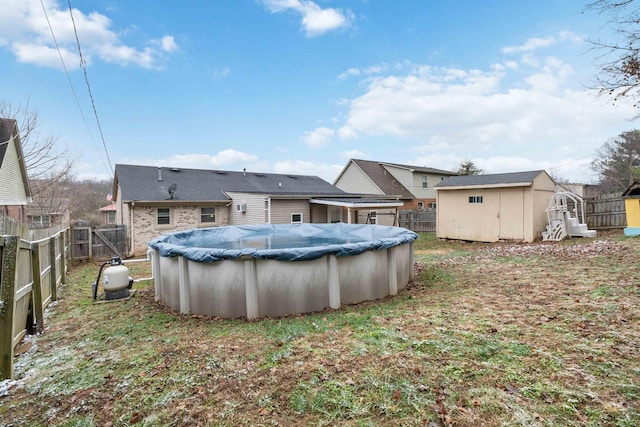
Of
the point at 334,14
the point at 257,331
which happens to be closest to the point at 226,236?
the point at 257,331

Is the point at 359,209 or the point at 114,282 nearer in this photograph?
A: the point at 114,282

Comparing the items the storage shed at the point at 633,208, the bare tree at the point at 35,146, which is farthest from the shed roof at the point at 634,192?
the bare tree at the point at 35,146

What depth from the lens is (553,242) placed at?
11.1 m

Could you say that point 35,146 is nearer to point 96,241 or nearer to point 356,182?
point 96,241

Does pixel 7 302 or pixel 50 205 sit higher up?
pixel 50 205

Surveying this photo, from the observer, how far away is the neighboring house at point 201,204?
13297mm

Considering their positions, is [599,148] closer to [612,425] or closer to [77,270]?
[612,425]

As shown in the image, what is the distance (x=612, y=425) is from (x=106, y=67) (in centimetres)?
1542

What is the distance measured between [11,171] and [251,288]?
1418cm

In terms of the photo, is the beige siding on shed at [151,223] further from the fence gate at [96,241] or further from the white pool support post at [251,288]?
the white pool support post at [251,288]

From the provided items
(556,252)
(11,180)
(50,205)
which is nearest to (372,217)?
(556,252)

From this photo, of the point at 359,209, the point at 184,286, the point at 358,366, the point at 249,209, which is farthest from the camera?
the point at 359,209

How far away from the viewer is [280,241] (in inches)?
405

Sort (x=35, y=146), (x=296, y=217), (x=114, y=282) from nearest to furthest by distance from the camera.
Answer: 1. (x=114, y=282)
2. (x=296, y=217)
3. (x=35, y=146)
